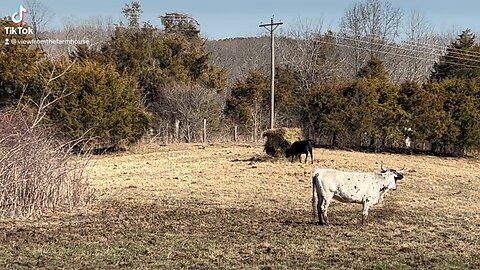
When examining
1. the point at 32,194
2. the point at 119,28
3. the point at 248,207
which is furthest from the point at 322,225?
the point at 119,28

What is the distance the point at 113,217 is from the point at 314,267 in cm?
498

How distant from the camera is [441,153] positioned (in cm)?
2872

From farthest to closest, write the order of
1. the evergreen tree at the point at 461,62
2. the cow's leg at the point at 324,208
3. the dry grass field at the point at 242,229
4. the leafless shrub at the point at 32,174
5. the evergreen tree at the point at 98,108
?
the evergreen tree at the point at 461,62
the evergreen tree at the point at 98,108
the leafless shrub at the point at 32,174
the cow's leg at the point at 324,208
the dry grass field at the point at 242,229

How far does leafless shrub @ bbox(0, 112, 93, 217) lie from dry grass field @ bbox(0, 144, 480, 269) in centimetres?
53

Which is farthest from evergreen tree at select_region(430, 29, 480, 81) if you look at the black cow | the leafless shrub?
the leafless shrub

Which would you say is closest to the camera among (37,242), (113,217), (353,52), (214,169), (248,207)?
(37,242)

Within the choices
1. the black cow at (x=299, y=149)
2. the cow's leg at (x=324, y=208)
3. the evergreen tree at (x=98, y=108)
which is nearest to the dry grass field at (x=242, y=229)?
the cow's leg at (x=324, y=208)

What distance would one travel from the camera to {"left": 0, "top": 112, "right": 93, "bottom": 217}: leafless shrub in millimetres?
11172

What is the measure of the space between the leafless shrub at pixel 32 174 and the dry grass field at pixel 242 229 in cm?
53

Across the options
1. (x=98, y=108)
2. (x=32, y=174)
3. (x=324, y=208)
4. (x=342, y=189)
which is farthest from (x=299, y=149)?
(x=32, y=174)

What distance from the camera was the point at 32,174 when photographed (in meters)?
11.5

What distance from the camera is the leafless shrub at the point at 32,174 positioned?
11.2 meters

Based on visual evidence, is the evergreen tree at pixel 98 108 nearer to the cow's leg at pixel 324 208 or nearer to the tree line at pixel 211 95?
the tree line at pixel 211 95

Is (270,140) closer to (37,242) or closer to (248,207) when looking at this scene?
(248,207)
